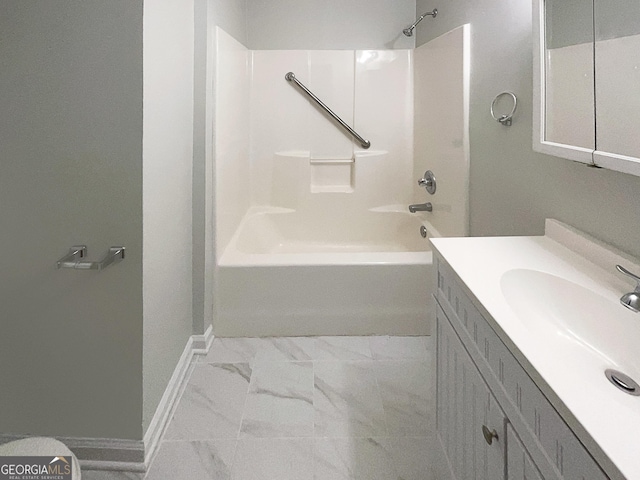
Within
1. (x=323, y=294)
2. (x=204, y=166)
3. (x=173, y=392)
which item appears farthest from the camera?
(x=323, y=294)

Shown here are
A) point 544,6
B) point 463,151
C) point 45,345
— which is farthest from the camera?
point 463,151

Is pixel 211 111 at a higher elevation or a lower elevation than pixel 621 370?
higher

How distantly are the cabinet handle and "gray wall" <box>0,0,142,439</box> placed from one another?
110 centimetres

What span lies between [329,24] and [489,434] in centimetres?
304

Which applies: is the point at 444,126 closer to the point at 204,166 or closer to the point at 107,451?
the point at 204,166

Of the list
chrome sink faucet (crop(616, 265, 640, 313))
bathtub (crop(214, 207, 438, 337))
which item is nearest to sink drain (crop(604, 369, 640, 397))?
chrome sink faucet (crop(616, 265, 640, 313))

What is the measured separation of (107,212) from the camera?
1.53m

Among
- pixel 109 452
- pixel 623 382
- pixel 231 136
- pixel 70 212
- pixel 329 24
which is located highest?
pixel 329 24

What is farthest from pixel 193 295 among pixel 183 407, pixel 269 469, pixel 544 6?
pixel 544 6

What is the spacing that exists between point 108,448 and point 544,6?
196cm

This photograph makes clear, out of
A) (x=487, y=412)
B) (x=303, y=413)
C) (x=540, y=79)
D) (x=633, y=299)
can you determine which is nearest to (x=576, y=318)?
(x=633, y=299)

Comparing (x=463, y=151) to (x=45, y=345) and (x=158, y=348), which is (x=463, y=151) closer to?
(x=158, y=348)

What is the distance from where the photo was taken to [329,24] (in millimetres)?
3371

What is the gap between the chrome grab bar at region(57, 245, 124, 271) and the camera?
147 cm
